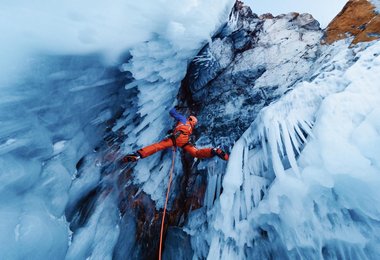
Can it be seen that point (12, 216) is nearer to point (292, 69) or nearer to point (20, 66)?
point (20, 66)

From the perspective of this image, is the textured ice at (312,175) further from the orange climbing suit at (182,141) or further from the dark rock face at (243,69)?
the dark rock face at (243,69)

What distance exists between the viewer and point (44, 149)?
7.74 feet

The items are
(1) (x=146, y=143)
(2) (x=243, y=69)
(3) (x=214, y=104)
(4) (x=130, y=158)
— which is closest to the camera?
(4) (x=130, y=158)

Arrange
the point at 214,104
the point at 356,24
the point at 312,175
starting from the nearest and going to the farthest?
the point at 312,175
the point at 356,24
the point at 214,104

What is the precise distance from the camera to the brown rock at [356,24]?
3.75 meters

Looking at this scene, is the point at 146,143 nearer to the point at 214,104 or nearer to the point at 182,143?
the point at 182,143

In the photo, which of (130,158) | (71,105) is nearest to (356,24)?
(130,158)

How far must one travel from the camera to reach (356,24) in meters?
4.16

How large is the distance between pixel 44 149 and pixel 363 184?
2.69m

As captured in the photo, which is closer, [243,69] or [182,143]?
[182,143]

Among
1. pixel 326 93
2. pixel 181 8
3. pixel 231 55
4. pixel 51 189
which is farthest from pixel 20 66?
pixel 231 55

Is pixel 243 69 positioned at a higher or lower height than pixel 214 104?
higher

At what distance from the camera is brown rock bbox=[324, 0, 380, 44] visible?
3.75m

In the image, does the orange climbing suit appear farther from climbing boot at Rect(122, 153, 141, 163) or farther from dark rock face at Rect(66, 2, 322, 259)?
climbing boot at Rect(122, 153, 141, 163)
